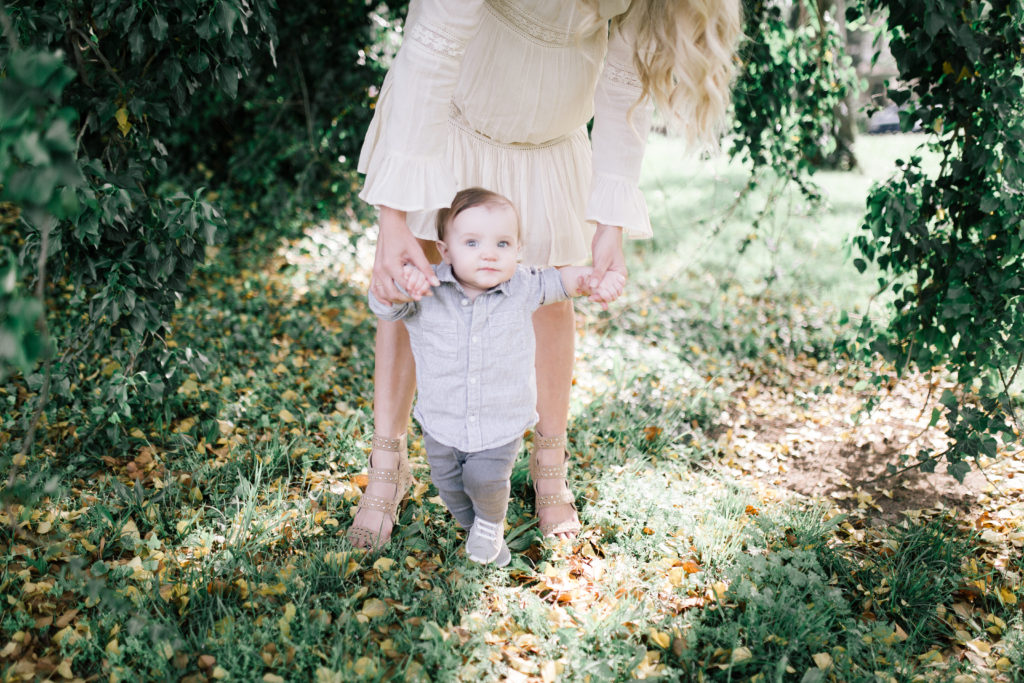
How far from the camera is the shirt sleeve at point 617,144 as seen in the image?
6.68 feet

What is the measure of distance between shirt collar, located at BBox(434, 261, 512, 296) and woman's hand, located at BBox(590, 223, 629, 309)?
220 mm

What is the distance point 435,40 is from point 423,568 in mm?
1396

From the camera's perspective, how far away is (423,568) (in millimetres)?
2115

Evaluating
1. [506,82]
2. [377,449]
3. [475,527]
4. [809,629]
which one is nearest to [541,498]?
[475,527]

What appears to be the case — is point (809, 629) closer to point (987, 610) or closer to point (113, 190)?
point (987, 610)

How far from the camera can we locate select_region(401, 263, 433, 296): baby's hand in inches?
70.0

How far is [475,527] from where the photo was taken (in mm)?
2133

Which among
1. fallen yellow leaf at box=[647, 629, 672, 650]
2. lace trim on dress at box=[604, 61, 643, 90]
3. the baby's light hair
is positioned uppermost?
lace trim on dress at box=[604, 61, 643, 90]

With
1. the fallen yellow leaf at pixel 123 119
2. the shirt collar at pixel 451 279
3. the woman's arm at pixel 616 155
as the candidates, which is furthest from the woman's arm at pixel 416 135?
the fallen yellow leaf at pixel 123 119

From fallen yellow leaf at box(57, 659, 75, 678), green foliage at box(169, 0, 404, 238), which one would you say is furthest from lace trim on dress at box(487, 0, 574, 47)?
green foliage at box(169, 0, 404, 238)

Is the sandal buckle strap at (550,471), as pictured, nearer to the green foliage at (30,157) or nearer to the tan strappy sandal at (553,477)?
the tan strappy sandal at (553,477)

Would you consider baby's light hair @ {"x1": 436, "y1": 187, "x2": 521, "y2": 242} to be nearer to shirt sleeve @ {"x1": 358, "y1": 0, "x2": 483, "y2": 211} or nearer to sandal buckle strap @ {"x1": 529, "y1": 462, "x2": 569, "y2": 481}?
shirt sleeve @ {"x1": 358, "y1": 0, "x2": 483, "y2": 211}

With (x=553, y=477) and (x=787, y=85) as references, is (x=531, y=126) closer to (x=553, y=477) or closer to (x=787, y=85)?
(x=553, y=477)

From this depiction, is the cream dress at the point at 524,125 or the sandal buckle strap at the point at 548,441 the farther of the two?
the sandal buckle strap at the point at 548,441
